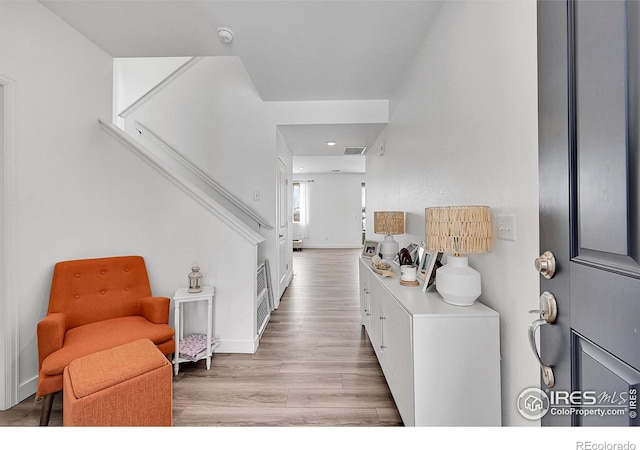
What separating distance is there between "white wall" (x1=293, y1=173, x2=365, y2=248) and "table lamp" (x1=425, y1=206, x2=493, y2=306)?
7.74m

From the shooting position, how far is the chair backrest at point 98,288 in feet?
6.00

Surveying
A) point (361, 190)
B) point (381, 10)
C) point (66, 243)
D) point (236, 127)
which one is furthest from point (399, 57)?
point (361, 190)

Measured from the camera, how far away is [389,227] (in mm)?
2502

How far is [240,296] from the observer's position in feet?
7.61

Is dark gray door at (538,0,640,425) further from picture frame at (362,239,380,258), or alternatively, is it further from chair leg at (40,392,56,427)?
chair leg at (40,392,56,427)

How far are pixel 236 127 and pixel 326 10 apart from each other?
186cm

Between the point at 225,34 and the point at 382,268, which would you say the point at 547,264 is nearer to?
the point at 382,268

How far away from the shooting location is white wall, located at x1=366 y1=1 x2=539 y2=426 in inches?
41.8

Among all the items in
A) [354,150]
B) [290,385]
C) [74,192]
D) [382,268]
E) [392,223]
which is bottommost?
[290,385]

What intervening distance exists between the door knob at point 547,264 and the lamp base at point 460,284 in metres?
0.60

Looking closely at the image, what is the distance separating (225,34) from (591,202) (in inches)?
92.3

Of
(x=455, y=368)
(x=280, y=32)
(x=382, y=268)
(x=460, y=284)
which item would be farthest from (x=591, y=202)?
(x=280, y=32)

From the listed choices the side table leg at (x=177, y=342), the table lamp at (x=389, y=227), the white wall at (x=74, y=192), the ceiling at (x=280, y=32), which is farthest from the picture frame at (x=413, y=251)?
the side table leg at (x=177, y=342)

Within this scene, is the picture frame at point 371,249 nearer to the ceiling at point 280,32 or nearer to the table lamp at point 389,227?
the table lamp at point 389,227
